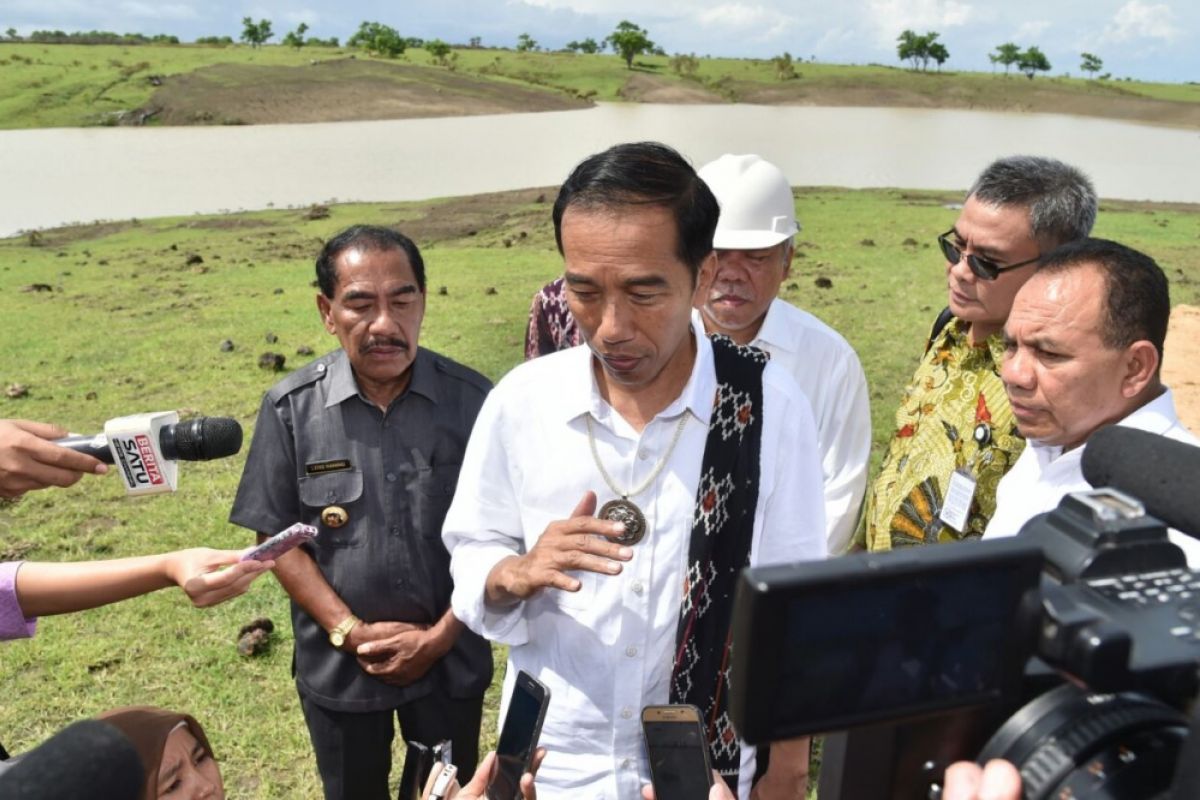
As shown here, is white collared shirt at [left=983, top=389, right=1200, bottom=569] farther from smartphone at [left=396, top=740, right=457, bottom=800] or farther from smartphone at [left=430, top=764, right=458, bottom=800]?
smartphone at [left=396, top=740, right=457, bottom=800]

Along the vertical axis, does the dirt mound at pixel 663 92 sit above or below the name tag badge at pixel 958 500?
above

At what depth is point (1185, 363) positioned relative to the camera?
354 inches

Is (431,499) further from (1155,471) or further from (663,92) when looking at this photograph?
(663,92)

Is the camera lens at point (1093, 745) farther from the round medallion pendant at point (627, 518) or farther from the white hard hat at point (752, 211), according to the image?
the white hard hat at point (752, 211)

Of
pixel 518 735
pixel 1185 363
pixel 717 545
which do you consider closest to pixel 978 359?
pixel 717 545

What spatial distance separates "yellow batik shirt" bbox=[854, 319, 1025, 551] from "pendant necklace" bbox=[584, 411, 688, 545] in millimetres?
1163

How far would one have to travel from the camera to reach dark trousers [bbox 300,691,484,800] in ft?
9.84

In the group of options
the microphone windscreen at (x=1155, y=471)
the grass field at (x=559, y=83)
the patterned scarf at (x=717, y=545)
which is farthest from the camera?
the grass field at (x=559, y=83)

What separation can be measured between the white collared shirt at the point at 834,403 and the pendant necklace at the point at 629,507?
1.24 metres

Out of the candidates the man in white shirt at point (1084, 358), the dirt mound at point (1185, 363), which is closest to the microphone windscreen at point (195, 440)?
the man in white shirt at point (1084, 358)

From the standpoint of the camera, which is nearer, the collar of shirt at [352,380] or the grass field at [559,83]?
the collar of shirt at [352,380]

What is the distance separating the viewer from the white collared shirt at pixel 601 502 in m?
2.01

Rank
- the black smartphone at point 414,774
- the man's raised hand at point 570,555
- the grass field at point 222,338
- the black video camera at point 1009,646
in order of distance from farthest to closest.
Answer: the grass field at point 222,338 → the black smartphone at point 414,774 → the man's raised hand at point 570,555 → the black video camera at point 1009,646

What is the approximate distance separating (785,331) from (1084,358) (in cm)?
121
